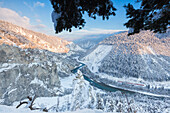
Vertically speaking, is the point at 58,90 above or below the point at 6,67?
below

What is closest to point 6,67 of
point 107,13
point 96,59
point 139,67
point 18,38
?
point 107,13

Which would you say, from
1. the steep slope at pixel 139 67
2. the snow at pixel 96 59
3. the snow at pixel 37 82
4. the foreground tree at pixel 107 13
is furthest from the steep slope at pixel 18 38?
the steep slope at pixel 139 67

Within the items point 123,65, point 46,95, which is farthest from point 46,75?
point 123,65

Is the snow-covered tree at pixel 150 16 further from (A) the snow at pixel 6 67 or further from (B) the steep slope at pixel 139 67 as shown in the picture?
(B) the steep slope at pixel 139 67

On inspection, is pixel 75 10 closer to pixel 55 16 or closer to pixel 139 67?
pixel 55 16

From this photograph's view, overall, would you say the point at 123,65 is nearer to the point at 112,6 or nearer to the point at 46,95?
the point at 46,95

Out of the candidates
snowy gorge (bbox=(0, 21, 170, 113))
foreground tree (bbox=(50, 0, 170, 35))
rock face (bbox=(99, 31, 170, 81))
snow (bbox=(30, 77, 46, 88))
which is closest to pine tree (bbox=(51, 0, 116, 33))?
foreground tree (bbox=(50, 0, 170, 35))

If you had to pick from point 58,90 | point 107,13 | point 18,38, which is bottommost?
point 58,90
